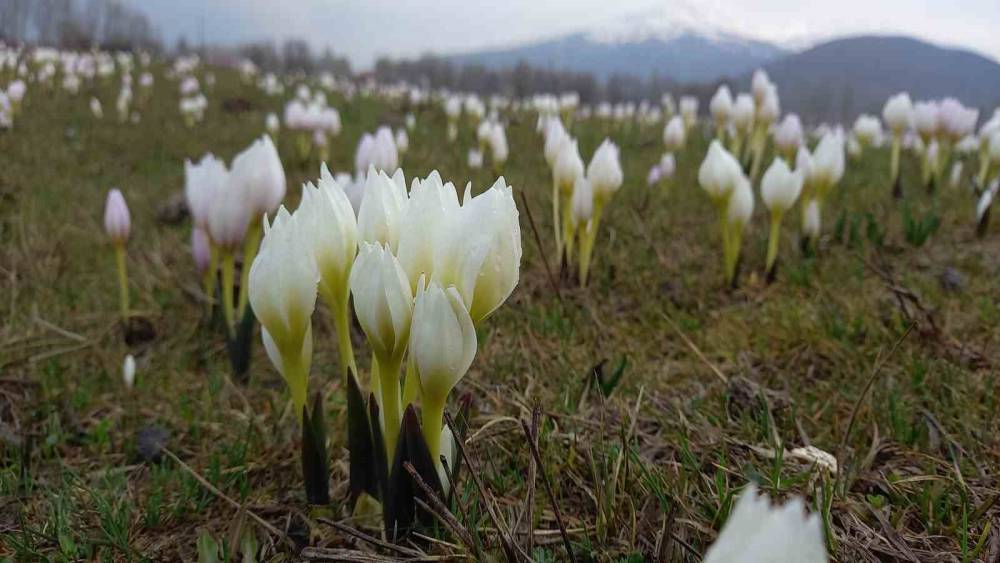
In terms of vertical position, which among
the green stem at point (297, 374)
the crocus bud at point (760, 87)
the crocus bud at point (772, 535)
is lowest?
the green stem at point (297, 374)

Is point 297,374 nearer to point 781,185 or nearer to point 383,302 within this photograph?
point 383,302

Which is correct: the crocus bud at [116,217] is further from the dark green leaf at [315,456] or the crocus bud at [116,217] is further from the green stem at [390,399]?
the green stem at [390,399]

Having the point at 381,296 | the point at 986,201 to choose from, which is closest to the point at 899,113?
the point at 986,201

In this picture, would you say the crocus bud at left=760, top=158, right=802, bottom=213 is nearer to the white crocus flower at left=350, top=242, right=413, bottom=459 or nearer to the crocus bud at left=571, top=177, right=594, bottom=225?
the crocus bud at left=571, top=177, right=594, bottom=225

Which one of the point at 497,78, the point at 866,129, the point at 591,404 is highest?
the point at 497,78

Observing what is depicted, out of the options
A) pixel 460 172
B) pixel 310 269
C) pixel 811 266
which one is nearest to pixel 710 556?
pixel 310 269

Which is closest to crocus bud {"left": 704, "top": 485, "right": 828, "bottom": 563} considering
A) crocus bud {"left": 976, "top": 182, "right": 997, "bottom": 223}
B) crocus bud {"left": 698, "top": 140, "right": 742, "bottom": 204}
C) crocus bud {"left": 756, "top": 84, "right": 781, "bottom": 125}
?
crocus bud {"left": 698, "top": 140, "right": 742, "bottom": 204}

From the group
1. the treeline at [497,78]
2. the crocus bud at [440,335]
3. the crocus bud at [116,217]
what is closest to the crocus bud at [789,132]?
the crocus bud at [116,217]
